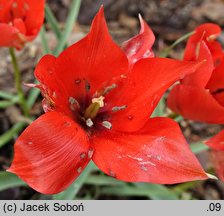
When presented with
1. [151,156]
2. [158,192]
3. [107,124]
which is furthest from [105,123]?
[158,192]

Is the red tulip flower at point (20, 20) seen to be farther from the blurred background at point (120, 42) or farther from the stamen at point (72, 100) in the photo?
the blurred background at point (120, 42)

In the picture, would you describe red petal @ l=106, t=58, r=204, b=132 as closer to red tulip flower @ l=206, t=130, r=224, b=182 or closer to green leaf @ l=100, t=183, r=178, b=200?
red tulip flower @ l=206, t=130, r=224, b=182

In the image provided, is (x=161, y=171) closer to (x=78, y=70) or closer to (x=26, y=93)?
(x=78, y=70)

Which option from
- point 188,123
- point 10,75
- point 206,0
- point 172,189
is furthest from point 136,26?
point 172,189

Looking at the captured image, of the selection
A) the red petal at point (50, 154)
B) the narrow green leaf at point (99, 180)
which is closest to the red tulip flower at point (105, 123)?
the red petal at point (50, 154)

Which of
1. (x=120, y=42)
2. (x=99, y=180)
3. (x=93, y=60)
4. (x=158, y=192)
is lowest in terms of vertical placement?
(x=158, y=192)

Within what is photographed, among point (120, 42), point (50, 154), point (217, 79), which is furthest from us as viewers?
point (120, 42)

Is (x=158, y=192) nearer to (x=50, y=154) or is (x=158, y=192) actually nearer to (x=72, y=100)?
(x=72, y=100)
